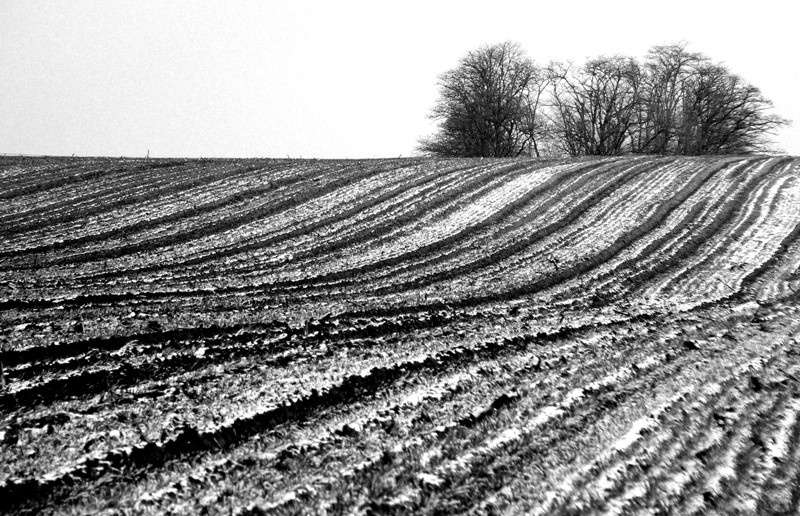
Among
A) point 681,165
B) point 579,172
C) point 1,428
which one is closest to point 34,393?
point 1,428

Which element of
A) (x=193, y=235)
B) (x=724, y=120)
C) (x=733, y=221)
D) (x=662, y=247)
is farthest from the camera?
(x=724, y=120)

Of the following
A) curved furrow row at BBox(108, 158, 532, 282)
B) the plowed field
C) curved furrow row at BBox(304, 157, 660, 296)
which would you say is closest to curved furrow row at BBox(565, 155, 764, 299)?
the plowed field

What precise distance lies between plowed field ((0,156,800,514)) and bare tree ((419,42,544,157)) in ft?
96.3

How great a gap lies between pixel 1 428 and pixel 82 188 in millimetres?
A: 11444

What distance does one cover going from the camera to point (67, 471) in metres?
3.47

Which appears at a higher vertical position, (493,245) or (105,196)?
(105,196)

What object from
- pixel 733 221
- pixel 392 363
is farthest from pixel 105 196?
pixel 733 221

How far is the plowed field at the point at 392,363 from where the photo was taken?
3.45 m

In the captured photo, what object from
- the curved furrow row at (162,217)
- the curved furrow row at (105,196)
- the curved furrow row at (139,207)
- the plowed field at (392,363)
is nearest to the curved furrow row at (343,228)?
the plowed field at (392,363)

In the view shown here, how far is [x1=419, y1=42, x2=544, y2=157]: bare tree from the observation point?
1587 inches

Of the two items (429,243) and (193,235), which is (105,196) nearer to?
(193,235)

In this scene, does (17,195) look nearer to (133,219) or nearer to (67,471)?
(133,219)

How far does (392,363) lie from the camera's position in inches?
206

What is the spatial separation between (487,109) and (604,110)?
32.7ft
